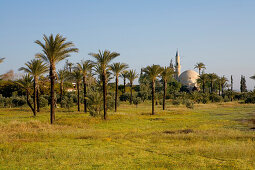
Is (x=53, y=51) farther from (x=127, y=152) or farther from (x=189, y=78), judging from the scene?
(x=189, y=78)

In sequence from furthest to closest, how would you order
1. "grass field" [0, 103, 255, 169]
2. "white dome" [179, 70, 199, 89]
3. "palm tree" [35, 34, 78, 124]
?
"white dome" [179, 70, 199, 89] → "palm tree" [35, 34, 78, 124] → "grass field" [0, 103, 255, 169]

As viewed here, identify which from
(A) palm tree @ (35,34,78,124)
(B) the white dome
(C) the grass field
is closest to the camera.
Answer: (C) the grass field

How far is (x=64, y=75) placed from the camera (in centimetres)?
4828

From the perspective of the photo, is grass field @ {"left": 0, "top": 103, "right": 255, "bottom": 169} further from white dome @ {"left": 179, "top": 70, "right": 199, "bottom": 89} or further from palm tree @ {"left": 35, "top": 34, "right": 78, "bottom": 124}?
white dome @ {"left": 179, "top": 70, "right": 199, "bottom": 89}

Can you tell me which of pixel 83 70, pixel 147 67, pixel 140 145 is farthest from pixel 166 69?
pixel 140 145

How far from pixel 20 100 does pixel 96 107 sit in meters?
26.4

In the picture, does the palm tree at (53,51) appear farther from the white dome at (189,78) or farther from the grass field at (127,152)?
the white dome at (189,78)

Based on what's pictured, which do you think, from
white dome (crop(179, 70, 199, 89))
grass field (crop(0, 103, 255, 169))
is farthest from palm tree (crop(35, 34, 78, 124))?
white dome (crop(179, 70, 199, 89))

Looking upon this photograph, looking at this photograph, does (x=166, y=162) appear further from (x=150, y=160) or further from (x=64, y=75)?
(x=64, y=75)

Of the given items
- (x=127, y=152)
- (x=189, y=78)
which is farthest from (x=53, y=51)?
(x=189, y=78)

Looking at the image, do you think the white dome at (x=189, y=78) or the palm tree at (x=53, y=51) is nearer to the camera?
the palm tree at (x=53, y=51)

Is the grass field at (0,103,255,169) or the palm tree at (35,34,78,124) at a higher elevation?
the palm tree at (35,34,78,124)

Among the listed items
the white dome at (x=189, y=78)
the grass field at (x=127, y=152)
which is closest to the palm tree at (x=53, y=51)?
the grass field at (x=127, y=152)

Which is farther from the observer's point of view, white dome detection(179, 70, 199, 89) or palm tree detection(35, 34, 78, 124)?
white dome detection(179, 70, 199, 89)
